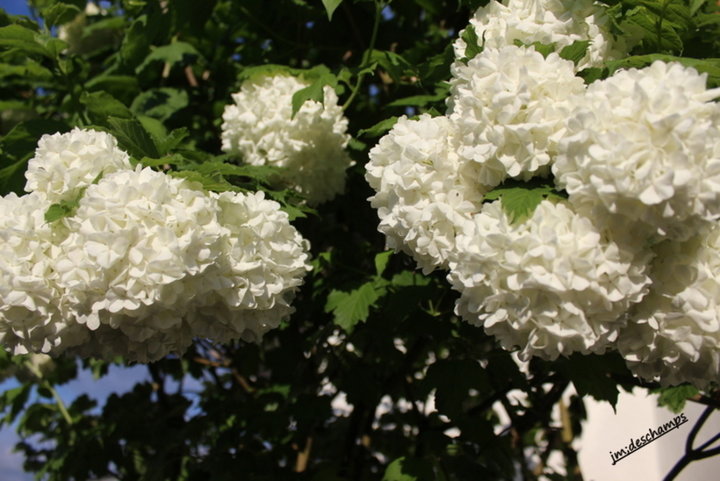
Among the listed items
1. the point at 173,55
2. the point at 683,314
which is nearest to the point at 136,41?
the point at 173,55

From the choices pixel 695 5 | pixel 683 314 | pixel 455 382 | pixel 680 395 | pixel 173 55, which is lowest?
pixel 680 395

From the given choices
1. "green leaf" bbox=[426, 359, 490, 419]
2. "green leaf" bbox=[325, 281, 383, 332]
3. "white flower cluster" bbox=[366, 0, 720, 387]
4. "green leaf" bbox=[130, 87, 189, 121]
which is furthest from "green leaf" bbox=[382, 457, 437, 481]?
"green leaf" bbox=[130, 87, 189, 121]

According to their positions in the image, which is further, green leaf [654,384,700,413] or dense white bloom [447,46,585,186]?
green leaf [654,384,700,413]

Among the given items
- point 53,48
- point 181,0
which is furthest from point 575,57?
point 53,48

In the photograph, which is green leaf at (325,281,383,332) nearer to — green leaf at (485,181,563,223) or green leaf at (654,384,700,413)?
green leaf at (485,181,563,223)

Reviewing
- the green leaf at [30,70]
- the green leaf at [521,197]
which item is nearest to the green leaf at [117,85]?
the green leaf at [30,70]

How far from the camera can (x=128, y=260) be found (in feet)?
5.13

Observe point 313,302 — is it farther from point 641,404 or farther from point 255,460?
point 641,404

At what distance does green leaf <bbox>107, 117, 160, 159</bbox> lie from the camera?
186 centimetres

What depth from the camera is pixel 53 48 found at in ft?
8.07

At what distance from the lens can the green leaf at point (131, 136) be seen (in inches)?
73.3

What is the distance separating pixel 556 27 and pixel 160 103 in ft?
5.70

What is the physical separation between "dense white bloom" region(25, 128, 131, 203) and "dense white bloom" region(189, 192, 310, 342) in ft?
1.02

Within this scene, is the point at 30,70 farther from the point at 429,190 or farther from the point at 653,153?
the point at 653,153
